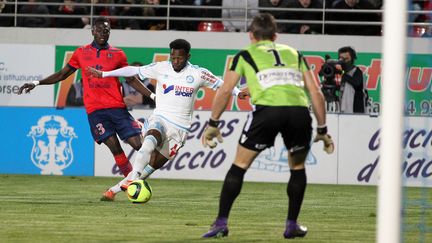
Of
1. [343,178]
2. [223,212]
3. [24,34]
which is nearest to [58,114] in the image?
[24,34]

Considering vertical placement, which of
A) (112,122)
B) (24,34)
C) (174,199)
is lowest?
(174,199)

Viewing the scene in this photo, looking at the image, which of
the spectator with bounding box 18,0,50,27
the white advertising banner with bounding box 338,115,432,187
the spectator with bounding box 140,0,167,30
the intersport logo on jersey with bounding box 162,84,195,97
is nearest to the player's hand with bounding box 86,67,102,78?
the intersport logo on jersey with bounding box 162,84,195,97

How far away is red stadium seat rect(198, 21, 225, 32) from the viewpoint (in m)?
25.3

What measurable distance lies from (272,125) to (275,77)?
1.49ft

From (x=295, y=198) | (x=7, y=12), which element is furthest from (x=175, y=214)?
(x=7, y=12)

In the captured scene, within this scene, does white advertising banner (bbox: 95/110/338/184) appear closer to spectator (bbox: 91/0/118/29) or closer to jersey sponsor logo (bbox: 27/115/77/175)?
jersey sponsor logo (bbox: 27/115/77/175)

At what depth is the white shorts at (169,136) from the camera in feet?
51.4

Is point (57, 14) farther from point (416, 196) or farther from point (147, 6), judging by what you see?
point (416, 196)

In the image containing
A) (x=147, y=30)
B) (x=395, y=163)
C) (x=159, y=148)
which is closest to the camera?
(x=395, y=163)

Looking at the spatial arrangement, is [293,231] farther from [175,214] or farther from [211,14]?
[211,14]

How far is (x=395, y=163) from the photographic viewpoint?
336 inches

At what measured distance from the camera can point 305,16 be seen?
25.2 metres

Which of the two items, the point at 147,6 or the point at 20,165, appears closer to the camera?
the point at 20,165

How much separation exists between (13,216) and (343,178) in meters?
10.0
